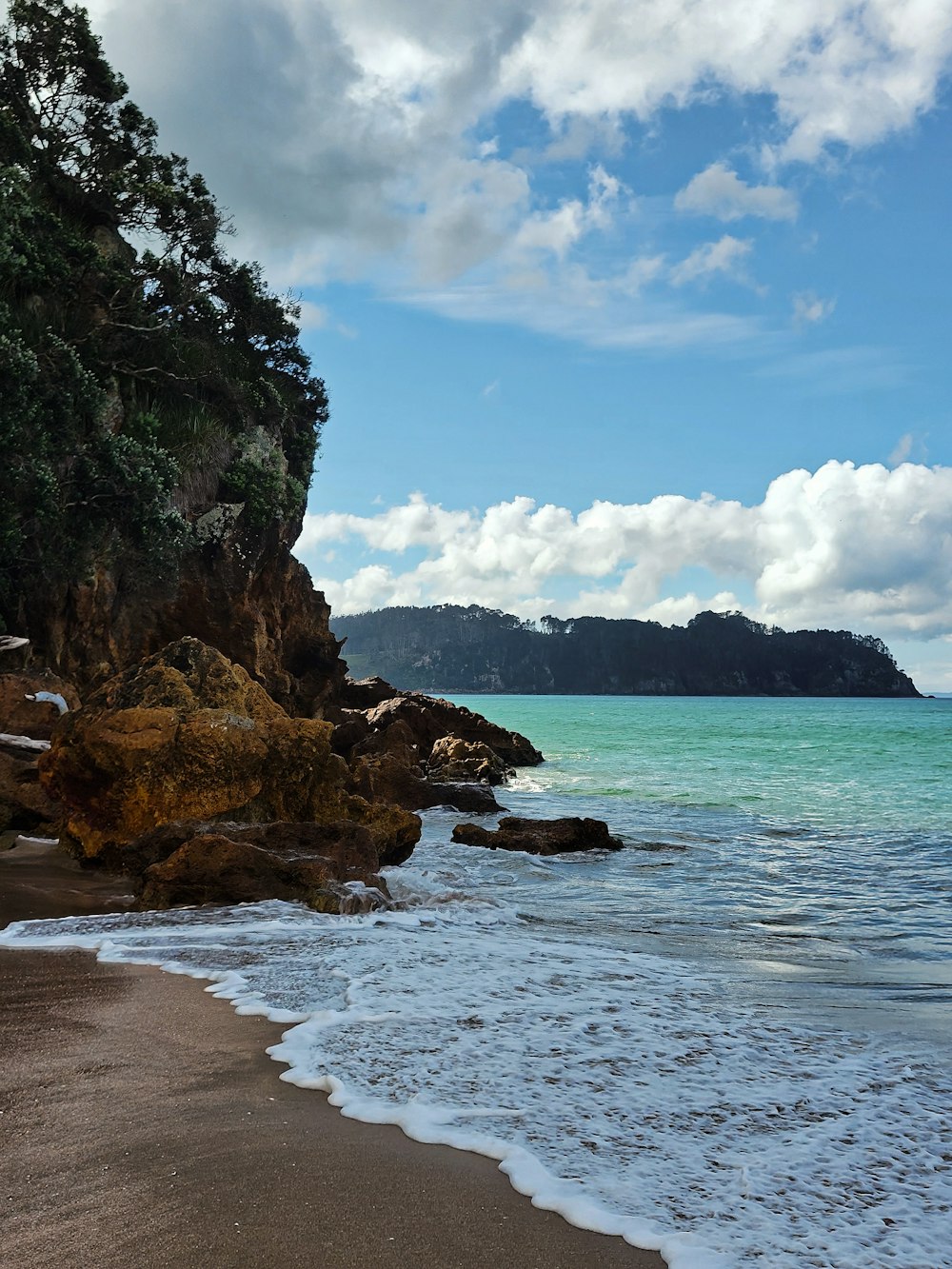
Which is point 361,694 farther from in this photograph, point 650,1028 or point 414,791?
point 650,1028

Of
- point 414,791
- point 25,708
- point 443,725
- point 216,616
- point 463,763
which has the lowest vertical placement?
point 414,791

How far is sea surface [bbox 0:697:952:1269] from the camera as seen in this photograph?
A: 3330 mm

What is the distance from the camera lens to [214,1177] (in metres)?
3.16

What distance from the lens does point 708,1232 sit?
307cm

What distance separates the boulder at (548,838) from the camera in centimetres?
1391

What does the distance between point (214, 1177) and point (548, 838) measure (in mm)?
→ 11215

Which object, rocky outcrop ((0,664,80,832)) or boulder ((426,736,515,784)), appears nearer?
rocky outcrop ((0,664,80,832))

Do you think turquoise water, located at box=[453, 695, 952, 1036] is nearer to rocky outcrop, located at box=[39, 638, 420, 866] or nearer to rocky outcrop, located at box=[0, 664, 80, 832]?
rocky outcrop, located at box=[39, 638, 420, 866]

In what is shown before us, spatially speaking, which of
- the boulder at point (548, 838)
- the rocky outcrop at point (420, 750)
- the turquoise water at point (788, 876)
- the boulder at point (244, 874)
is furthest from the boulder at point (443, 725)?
the boulder at point (244, 874)

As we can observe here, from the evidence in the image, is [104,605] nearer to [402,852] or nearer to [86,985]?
[402,852]

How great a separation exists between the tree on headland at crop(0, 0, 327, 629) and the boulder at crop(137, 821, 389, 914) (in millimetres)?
10804

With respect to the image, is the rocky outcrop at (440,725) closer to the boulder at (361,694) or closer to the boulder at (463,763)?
the boulder at (361,694)

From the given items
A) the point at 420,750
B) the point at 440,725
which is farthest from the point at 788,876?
the point at 440,725

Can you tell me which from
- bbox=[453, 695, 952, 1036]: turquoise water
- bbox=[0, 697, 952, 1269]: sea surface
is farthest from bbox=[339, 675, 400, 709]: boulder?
bbox=[0, 697, 952, 1269]: sea surface
